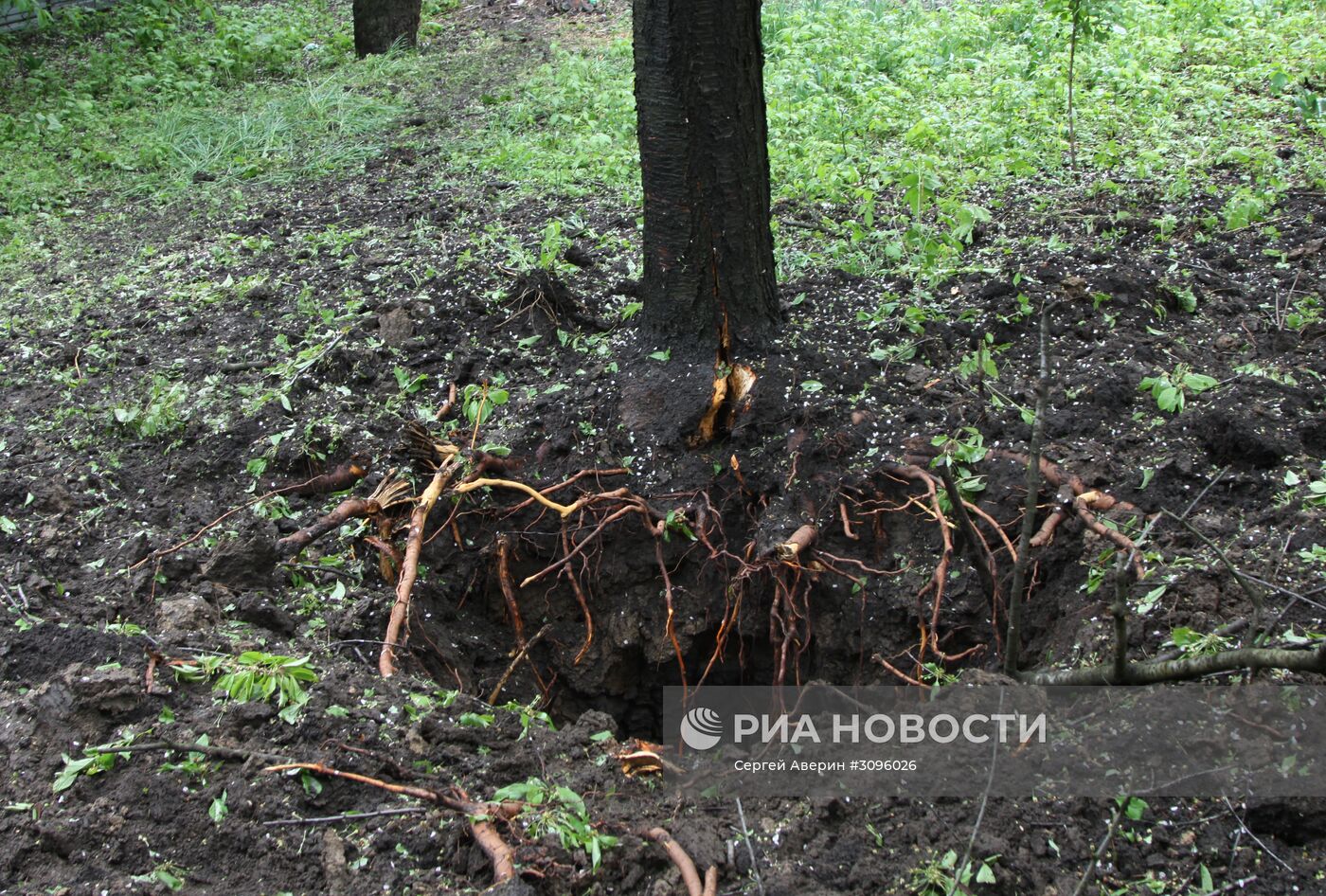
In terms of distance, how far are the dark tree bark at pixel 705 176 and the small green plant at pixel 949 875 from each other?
6.76 feet

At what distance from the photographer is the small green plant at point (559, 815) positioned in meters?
2.34

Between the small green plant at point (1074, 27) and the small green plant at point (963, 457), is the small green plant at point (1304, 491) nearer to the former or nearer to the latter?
the small green plant at point (963, 457)

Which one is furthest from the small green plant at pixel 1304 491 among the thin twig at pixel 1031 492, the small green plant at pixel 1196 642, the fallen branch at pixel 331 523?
the fallen branch at pixel 331 523

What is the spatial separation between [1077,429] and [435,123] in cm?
495

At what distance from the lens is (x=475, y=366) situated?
4285 millimetres

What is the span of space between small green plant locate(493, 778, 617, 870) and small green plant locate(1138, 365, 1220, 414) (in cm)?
223

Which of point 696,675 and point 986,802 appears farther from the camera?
point 696,675

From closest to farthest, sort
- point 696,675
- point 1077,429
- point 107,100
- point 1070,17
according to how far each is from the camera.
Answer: point 1077,429, point 696,675, point 1070,17, point 107,100

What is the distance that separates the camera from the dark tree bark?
3.60 metres

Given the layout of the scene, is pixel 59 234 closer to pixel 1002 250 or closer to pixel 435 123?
pixel 435 123

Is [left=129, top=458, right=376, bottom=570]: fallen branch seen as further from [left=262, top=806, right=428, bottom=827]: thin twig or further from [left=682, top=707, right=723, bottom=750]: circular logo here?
[left=682, top=707, right=723, bottom=750]: circular logo

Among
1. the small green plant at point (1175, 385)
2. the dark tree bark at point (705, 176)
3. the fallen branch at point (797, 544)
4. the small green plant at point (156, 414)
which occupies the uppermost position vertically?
the dark tree bark at point (705, 176)

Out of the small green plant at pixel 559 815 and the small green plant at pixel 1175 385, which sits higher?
the small green plant at pixel 1175 385

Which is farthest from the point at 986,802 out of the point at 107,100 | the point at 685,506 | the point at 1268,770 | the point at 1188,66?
the point at 107,100
